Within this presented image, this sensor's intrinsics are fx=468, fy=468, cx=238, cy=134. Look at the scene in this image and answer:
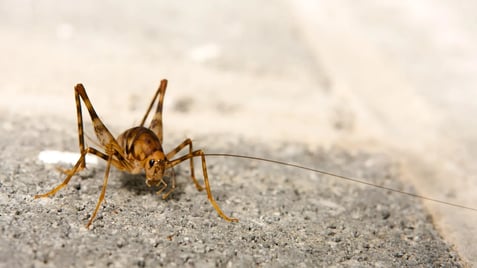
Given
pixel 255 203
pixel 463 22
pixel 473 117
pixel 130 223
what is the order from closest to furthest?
pixel 130 223, pixel 255 203, pixel 473 117, pixel 463 22

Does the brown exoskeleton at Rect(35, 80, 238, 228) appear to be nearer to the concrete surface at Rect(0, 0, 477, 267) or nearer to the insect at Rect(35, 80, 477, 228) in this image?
the insect at Rect(35, 80, 477, 228)

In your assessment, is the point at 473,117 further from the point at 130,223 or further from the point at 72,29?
the point at 72,29

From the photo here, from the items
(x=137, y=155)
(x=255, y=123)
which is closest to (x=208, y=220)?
(x=137, y=155)

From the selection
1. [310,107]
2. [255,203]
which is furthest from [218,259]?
[310,107]

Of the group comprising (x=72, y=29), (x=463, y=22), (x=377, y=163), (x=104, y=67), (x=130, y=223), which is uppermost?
(x=72, y=29)

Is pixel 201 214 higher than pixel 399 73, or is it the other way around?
pixel 399 73

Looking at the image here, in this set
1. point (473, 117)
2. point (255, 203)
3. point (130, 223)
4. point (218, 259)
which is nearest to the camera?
point (218, 259)

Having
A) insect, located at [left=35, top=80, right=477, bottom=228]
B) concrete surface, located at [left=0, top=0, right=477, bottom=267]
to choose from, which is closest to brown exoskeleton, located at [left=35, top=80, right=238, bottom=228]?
insect, located at [left=35, top=80, right=477, bottom=228]

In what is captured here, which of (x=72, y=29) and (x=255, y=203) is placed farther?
(x=72, y=29)

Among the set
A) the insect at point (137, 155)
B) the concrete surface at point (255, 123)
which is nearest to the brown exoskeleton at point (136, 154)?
the insect at point (137, 155)
